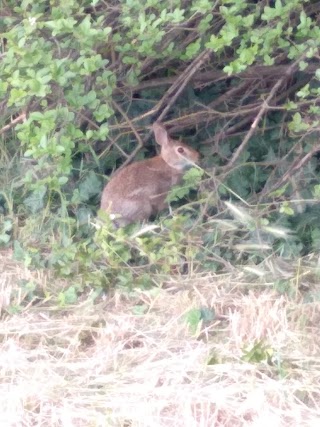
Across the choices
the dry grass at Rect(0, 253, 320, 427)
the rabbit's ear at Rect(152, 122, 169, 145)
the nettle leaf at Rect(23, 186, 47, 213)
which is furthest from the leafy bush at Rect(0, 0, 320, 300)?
the dry grass at Rect(0, 253, 320, 427)

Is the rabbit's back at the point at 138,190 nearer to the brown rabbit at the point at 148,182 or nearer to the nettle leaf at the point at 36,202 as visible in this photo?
the brown rabbit at the point at 148,182

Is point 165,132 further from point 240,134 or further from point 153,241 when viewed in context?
point 153,241

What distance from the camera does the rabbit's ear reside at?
627 centimetres

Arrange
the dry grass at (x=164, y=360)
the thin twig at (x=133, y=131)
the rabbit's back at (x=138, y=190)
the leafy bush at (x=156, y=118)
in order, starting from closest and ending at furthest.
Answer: the dry grass at (x=164, y=360)
the leafy bush at (x=156, y=118)
the rabbit's back at (x=138, y=190)
the thin twig at (x=133, y=131)

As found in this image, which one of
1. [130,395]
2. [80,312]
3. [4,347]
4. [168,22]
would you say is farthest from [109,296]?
[168,22]

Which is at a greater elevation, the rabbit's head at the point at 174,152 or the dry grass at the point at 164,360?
the dry grass at the point at 164,360

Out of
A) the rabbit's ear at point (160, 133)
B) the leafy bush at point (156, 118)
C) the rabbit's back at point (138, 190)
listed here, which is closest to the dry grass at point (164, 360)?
the leafy bush at point (156, 118)

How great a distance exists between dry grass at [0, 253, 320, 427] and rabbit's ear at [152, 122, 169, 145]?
1.11m

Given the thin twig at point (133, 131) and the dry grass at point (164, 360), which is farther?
the thin twig at point (133, 131)

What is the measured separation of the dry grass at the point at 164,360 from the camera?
4.35 metres

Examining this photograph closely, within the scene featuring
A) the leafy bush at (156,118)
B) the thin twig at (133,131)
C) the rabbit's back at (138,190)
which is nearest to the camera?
the leafy bush at (156,118)

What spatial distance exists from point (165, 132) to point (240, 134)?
48 centimetres

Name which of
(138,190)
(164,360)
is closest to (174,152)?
(138,190)

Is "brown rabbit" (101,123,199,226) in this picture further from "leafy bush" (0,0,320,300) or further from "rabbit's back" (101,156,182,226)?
"leafy bush" (0,0,320,300)
